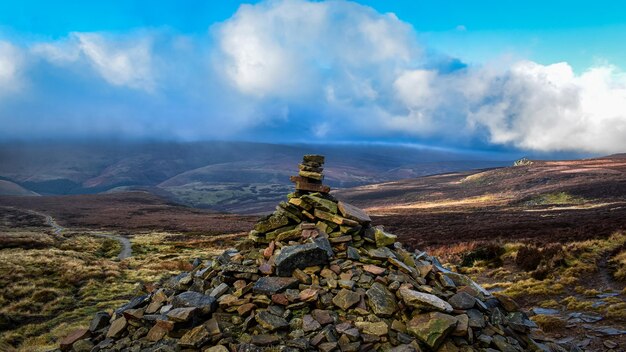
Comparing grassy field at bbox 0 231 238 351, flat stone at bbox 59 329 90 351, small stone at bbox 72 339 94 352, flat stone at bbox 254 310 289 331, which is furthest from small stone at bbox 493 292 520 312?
grassy field at bbox 0 231 238 351

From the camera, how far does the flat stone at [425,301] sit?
11.2 metres

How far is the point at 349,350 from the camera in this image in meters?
10.1

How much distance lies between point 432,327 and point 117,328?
10649 mm

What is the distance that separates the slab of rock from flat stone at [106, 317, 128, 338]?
225 inches

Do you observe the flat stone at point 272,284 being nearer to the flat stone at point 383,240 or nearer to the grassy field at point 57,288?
the flat stone at point 383,240

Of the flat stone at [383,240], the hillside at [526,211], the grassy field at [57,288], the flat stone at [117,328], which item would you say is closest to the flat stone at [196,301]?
the flat stone at [117,328]

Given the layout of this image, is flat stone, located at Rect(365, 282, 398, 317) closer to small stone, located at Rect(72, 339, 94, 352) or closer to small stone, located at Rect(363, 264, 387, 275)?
small stone, located at Rect(363, 264, 387, 275)

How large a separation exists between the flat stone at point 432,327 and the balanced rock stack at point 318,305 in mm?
30

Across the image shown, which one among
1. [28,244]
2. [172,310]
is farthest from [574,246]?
[28,244]

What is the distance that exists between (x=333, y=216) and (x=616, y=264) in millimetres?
22545

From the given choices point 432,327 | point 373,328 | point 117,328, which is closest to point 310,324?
point 373,328

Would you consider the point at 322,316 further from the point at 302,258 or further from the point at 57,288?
the point at 57,288

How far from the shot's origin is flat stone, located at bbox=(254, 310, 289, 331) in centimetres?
1088

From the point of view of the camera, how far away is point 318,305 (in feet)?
38.0
